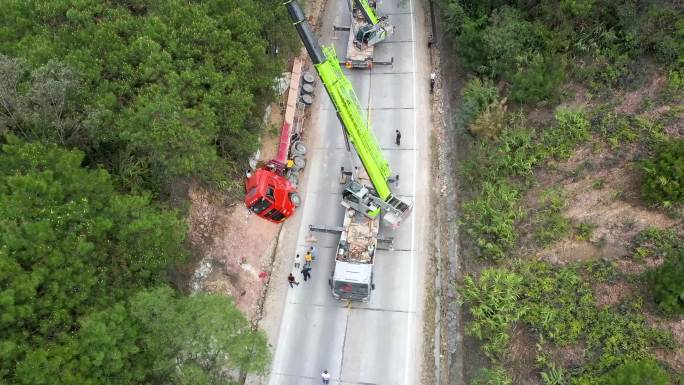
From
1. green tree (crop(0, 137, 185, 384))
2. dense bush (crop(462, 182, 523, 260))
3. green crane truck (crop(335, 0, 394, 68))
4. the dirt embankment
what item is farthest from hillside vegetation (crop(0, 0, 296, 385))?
dense bush (crop(462, 182, 523, 260))

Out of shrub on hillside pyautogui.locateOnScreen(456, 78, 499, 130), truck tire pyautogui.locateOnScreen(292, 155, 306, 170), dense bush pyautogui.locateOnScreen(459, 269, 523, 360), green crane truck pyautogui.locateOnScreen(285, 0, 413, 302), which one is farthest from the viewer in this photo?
truck tire pyautogui.locateOnScreen(292, 155, 306, 170)

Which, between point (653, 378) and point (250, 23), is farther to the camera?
point (250, 23)

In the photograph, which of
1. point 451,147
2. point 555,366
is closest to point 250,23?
point 451,147

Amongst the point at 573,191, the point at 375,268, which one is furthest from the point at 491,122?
the point at 375,268

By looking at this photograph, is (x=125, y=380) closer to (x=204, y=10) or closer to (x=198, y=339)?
(x=198, y=339)

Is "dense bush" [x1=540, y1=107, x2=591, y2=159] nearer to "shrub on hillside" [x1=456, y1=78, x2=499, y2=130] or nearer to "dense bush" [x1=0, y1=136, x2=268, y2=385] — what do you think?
"shrub on hillside" [x1=456, y1=78, x2=499, y2=130]

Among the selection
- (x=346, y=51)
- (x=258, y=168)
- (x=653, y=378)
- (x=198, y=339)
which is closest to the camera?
(x=653, y=378)
